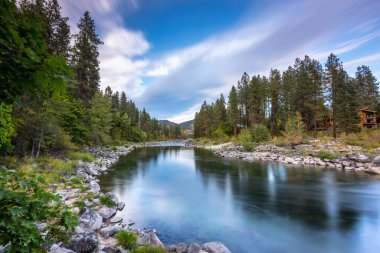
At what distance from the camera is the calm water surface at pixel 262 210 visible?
6.20 m

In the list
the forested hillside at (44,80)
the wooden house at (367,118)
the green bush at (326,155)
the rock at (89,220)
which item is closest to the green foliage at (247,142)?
the green bush at (326,155)

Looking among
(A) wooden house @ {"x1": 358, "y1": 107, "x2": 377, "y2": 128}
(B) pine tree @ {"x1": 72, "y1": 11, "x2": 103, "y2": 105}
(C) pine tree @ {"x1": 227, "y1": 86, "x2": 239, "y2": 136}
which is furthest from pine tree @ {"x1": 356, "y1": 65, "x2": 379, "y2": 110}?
(B) pine tree @ {"x1": 72, "y1": 11, "x2": 103, "y2": 105}

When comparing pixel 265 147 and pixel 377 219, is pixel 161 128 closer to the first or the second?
pixel 265 147

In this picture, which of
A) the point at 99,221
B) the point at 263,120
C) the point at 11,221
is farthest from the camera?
the point at 263,120

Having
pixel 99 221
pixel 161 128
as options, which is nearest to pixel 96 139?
pixel 99 221

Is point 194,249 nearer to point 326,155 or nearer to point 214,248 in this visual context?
point 214,248

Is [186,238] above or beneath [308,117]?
beneath

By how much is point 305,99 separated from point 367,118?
513 inches

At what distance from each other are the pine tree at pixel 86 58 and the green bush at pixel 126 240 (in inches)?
842

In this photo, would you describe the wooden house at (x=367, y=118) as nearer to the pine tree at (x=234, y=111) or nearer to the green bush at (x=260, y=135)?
the green bush at (x=260, y=135)

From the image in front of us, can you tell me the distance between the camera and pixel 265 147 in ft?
97.0

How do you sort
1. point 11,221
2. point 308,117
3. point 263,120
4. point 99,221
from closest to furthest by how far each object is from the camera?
point 11,221
point 99,221
point 308,117
point 263,120

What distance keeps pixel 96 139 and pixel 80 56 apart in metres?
10.1

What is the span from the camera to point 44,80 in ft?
6.38
